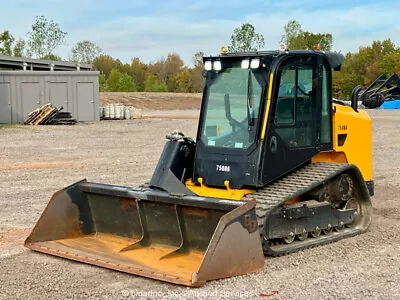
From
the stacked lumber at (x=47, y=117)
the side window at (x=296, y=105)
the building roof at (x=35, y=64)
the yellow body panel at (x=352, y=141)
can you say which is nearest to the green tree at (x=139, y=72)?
the building roof at (x=35, y=64)

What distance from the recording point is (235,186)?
767 cm

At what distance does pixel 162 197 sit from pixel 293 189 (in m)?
1.58

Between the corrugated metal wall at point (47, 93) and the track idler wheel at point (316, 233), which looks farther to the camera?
the corrugated metal wall at point (47, 93)

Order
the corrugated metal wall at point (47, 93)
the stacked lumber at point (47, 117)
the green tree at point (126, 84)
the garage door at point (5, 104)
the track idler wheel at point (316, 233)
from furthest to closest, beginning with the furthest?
1. the green tree at point (126, 84)
2. the corrugated metal wall at point (47, 93)
3. the garage door at point (5, 104)
4. the stacked lumber at point (47, 117)
5. the track idler wheel at point (316, 233)

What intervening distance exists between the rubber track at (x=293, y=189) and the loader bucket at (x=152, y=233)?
522 mm

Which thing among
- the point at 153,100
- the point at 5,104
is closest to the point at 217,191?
the point at 5,104

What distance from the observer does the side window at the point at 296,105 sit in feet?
25.6

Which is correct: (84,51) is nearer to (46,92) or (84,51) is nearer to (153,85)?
(153,85)

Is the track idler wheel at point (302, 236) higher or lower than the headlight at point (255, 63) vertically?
lower

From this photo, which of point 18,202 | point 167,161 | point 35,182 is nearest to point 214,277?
point 167,161

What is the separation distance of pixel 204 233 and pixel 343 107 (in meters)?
3.44

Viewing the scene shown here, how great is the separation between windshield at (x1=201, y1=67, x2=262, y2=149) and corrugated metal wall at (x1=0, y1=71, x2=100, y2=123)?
2750 cm

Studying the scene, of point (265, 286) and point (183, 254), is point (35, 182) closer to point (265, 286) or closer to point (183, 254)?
point (183, 254)

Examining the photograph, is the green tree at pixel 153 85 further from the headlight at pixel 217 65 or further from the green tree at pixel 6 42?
the headlight at pixel 217 65
